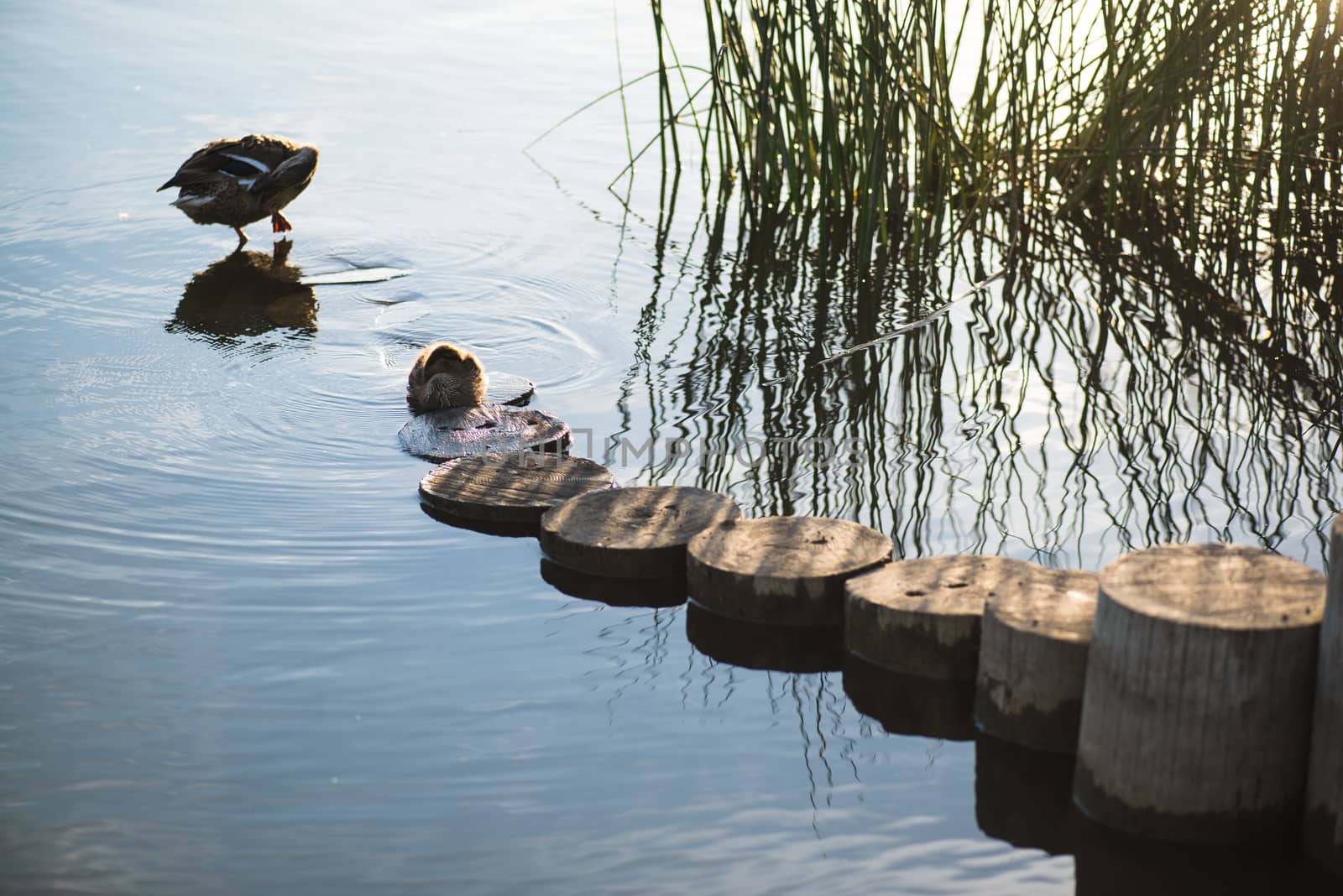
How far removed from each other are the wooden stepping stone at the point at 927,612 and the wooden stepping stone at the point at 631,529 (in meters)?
0.59

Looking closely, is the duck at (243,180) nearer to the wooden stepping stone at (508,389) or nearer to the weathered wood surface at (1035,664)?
the wooden stepping stone at (508,389)

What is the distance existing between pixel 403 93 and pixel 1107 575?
8.59 meters

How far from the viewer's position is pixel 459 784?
3.24 meters

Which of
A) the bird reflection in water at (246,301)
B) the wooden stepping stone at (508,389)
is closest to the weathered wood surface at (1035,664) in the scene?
the wooden stepping stone at (508,389)

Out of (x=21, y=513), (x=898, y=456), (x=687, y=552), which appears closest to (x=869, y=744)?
(x=687, y=552)

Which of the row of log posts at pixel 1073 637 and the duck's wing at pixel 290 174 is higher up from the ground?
the duck's wing at pixel 290 174

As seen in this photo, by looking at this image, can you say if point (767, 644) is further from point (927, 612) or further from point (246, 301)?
point (246, 301)

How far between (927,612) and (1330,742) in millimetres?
1024

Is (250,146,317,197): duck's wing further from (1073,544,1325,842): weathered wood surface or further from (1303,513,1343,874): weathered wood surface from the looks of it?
(1303,513,1343,874): weathered wood surface

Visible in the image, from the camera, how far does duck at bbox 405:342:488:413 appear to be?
5312 millimetres

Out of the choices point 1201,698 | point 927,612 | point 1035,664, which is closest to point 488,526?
point 927,612

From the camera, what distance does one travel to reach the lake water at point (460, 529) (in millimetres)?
3096

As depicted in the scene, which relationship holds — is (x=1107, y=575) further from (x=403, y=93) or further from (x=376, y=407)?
(x=403, y=93)

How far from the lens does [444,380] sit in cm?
530
